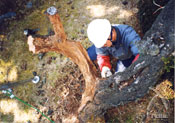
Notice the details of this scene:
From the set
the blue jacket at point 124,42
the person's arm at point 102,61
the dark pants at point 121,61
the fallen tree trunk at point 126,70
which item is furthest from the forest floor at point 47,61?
the fallen tree trunk at point 126,70

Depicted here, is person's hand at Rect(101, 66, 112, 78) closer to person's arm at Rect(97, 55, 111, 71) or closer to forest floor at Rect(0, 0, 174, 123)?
person's arm at Rect(97, 55, 111, 71)

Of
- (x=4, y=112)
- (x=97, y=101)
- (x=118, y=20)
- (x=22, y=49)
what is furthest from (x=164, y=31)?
(x=4, y=112)

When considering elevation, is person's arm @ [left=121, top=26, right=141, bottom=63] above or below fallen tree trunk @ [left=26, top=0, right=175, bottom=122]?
above

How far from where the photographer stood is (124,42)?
8.50 ft

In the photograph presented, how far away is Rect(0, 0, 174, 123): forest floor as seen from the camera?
345 centimetres

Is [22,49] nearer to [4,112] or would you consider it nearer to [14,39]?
[14,39]

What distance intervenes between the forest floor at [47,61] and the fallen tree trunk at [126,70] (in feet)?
3.64

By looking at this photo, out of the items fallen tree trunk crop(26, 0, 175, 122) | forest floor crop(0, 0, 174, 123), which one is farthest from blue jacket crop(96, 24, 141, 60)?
forest floor crop(0, 0, 174, 123)

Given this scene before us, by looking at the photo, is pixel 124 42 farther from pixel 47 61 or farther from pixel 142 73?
pixel 47 61

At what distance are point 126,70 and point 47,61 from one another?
2.56 m

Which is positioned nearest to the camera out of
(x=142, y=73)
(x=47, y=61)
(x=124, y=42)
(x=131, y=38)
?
(x=142, y=73)

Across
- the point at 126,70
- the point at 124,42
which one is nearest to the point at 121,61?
the point at 124,42

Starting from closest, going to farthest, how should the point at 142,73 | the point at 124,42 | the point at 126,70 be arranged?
1. the point at 142,73
2. the point at 126,70
3. the point at 124,42

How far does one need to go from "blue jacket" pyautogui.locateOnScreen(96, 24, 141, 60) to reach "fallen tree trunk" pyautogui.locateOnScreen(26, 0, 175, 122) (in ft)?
2.15
